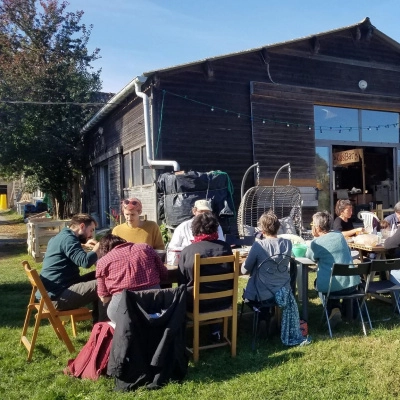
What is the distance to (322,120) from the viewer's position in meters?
10.6

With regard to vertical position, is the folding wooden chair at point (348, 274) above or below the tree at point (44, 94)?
below

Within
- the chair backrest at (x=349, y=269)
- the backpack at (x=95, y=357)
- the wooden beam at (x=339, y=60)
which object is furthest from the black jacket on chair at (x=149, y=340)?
the wooden beam at (x=339, y=60)

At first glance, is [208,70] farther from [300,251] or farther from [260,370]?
[260,370]

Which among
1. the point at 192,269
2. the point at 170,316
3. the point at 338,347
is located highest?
the point at 192,269

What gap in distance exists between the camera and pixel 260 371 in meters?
3.42

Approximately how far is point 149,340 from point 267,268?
4.54 feet

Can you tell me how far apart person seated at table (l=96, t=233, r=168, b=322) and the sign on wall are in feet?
32.4

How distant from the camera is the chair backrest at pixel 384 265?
13.7 feet

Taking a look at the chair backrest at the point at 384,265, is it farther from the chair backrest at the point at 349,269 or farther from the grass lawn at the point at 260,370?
the grass lawn at the point at 260,370

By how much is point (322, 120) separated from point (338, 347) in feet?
25.4

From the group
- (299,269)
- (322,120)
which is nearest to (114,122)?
(322,120)

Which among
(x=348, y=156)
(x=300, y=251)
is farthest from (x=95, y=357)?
(x=348, y=156)

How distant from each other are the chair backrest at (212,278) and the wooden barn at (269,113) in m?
5.09

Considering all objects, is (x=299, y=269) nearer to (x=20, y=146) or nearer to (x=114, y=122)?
(x=114, y=122)
